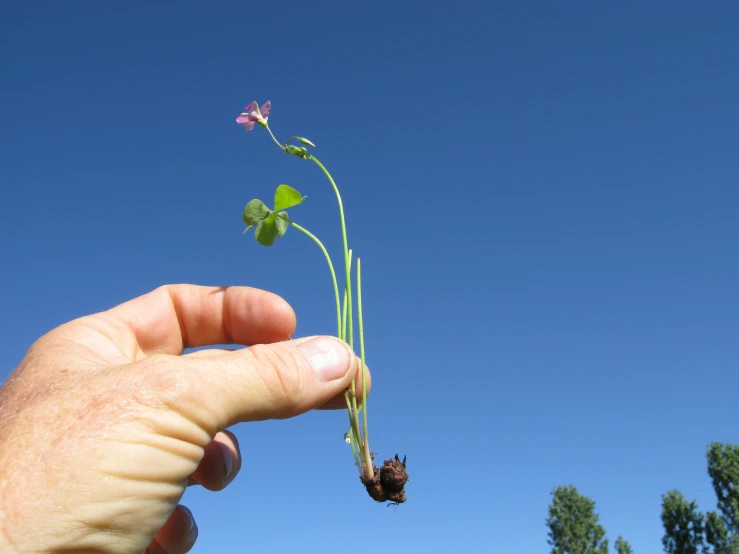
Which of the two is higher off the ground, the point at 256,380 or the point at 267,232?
the point at 267,232

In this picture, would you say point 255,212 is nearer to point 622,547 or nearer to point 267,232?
point 267,232

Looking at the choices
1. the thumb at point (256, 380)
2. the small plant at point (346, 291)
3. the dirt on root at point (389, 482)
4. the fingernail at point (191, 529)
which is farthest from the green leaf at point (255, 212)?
the fingernail at point (191, 529)

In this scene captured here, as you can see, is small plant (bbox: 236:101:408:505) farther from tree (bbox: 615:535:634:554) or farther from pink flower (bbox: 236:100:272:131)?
tree (bbox: 615:535:634:554)

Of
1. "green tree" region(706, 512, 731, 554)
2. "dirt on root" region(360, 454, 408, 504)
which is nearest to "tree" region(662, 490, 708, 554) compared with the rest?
"green tree" region(706, 512, 731, 554)

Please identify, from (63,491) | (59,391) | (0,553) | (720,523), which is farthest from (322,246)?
(720,523)

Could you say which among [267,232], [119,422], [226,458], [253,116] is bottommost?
[119,422]

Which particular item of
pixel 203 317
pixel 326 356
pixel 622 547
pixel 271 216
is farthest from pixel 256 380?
pixel 622 547
